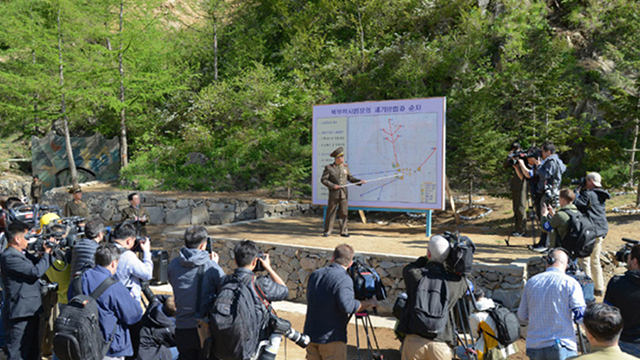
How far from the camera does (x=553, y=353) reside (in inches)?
143

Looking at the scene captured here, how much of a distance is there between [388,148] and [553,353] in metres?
6.97

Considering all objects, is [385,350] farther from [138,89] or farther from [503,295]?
[138,89]

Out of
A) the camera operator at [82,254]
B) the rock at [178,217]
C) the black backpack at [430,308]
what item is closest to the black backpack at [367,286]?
the black backpack at [430,308]

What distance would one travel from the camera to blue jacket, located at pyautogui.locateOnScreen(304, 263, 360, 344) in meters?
3.94

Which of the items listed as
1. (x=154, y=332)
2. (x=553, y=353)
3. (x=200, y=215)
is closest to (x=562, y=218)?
(x=553, y=353)

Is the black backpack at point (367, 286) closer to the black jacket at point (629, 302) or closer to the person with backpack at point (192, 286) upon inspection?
the person with backpack at point (192, 286)

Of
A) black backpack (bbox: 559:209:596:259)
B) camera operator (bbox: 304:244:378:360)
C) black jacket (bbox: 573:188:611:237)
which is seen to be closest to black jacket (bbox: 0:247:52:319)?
camera operator (bbox: 304:244:378:360)

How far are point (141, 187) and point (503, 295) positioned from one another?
584 inches

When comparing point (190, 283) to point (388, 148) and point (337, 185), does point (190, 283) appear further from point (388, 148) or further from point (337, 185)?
point (388, 148)

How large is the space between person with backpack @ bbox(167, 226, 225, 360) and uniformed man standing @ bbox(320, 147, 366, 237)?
19.7 feet

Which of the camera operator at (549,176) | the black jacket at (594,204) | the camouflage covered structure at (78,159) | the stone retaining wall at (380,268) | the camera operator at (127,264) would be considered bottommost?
the stone retaining wall at (380,268)

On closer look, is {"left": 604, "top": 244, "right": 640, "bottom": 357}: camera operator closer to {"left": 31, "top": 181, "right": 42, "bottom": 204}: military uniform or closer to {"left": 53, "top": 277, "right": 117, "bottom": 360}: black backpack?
{"left": 53, "top": 277, "right": 117, "bottom": 360}: black backpack

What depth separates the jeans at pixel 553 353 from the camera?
3605 millimetres

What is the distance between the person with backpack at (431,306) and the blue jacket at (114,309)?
225 cm
